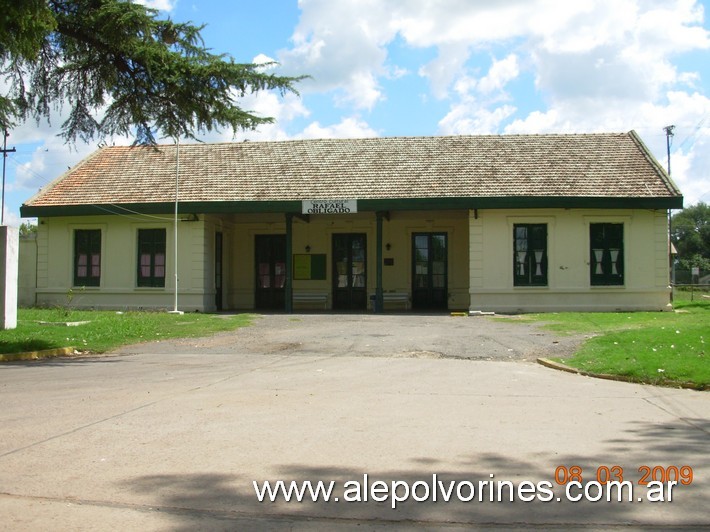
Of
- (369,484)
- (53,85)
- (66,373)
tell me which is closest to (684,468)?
(369,484)

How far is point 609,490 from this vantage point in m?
4.70

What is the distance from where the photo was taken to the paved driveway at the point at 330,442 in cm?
431

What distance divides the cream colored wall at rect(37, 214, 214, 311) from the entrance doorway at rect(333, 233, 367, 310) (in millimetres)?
4427

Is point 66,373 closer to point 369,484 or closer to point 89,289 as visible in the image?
point 369,484

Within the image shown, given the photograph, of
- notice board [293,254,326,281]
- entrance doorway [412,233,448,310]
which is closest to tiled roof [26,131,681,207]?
entrance doorway [412,233,448,310]

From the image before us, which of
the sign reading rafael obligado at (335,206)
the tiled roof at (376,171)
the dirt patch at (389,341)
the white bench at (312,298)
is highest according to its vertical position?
the tiled roof at (376,171)

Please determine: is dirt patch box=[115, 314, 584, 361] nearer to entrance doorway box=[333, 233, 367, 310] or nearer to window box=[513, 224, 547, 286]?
window box=[513, 224, 547, 286]

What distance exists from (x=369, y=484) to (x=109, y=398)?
444 cm

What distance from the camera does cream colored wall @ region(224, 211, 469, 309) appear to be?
2356 cm

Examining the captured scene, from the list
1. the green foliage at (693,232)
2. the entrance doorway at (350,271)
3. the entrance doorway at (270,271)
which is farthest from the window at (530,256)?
the green foliage at (693,232)

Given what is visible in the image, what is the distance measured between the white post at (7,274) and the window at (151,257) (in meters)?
7.34

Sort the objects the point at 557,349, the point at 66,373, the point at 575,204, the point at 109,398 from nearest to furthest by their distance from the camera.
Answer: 1. the point at 109,398
2. the point at 66,373
3. the point at 557,349
4. the point at 575,204

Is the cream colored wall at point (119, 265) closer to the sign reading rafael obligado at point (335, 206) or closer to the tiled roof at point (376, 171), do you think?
the tiled roof at point (376, 171)

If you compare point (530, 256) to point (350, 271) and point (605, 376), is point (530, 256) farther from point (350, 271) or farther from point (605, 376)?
point (605, 376)
